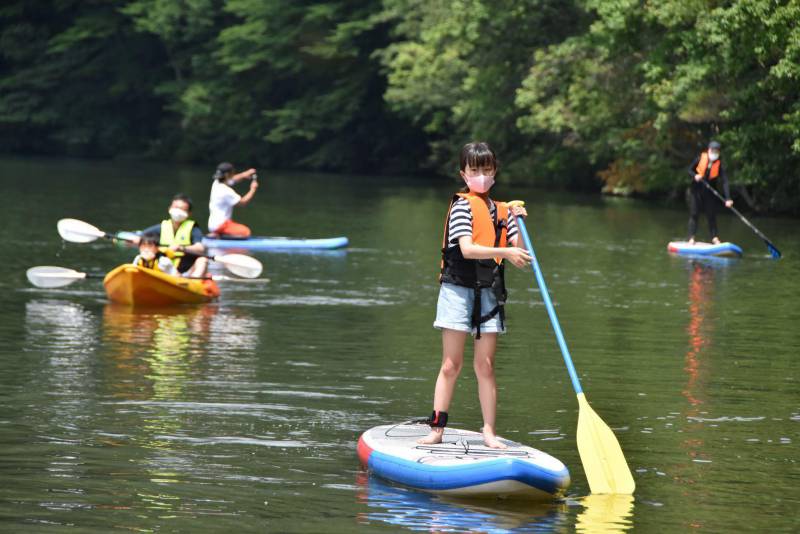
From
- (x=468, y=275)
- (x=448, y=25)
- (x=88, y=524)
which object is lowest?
(x=88, y=524)

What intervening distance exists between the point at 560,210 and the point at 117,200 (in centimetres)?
986

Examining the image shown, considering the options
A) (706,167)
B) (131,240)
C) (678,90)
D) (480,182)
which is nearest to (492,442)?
(480,182)

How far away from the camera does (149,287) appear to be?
1752 centimetres

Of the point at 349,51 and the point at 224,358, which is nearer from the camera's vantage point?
the point at 224,358

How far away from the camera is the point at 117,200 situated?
37.3m

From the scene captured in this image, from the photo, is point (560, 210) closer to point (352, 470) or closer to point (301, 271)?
point (301, 271)

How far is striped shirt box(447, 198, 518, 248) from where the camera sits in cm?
927

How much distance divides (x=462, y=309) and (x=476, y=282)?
0.17 metres

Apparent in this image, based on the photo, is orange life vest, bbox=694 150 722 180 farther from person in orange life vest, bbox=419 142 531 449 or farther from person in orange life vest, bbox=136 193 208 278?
person in orange life vest, bbox=419 142 531 449

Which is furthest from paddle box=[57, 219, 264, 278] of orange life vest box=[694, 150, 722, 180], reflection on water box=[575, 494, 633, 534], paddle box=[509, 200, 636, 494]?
reflection on water box=[575, 494, 633, 534]

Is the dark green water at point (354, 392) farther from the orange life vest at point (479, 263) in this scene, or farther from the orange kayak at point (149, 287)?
the orange life vest at point (479, 263)

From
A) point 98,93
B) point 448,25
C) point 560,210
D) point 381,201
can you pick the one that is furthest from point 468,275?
point 98,93

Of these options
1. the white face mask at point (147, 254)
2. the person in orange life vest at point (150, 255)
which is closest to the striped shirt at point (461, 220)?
the person in orange life vest at point (150, 255)

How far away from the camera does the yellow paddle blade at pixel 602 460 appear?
905 centimetres
